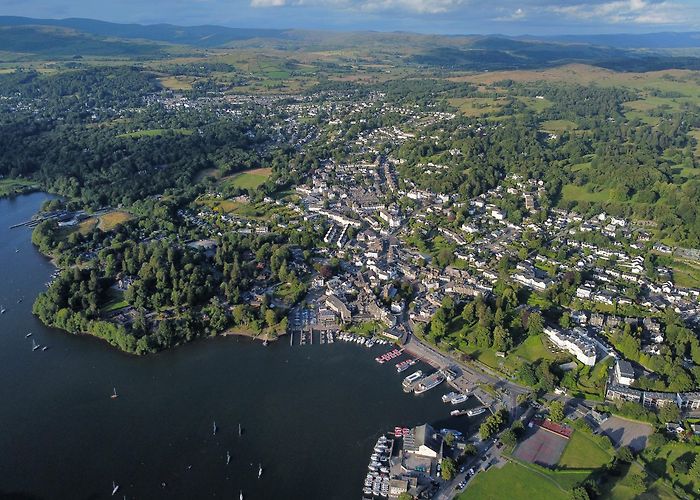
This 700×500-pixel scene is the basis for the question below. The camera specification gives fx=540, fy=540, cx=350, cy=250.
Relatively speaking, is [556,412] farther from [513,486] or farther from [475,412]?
[513,486]

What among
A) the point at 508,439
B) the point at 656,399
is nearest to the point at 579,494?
the point at 508,439

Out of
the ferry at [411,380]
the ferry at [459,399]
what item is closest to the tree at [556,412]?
the ferry at [459,399]

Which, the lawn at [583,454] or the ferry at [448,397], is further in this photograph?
the ferry at [448,397]

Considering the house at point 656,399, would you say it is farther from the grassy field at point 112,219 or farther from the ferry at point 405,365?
the grassy field at point 112,219

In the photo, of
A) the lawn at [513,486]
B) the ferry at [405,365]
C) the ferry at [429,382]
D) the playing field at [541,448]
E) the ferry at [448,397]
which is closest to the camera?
the lawn at [513,486]

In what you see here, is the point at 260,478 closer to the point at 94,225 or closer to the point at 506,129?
the point at 94,225

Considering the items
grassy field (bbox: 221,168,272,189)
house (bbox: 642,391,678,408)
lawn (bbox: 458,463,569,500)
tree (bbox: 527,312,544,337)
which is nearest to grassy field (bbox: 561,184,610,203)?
tree (bbox: 527,312,544,337)

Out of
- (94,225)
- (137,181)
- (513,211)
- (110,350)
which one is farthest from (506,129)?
(110,350)

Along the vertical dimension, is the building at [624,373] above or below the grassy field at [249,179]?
below
